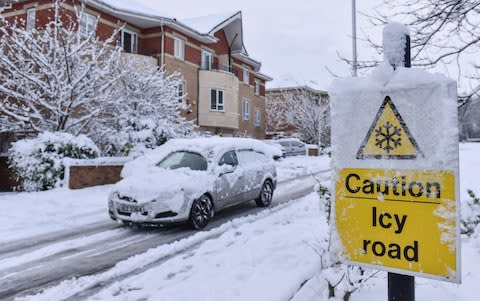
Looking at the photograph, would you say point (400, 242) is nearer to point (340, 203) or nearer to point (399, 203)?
point (399, 203)

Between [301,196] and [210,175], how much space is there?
4138 millimetres

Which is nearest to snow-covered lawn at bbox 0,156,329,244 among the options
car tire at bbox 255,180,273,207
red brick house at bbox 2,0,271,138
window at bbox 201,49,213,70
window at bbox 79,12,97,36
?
car tire at bbox 255,180,273,207

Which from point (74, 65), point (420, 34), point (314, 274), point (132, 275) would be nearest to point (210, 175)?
point (132, 275)

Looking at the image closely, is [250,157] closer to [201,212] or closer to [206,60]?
[201,212]

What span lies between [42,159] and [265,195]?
7105 millimetres

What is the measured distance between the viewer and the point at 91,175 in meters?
12.5

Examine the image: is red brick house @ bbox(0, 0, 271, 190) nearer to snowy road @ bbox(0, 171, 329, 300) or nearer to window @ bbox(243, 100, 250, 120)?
window @ bbox(243, 100, 250, 120)

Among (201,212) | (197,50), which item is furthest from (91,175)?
(197,50)

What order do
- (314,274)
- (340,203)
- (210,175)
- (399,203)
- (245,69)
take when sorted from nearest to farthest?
(399,203)
(340,203)
(314,274)
(210,175)
(245,69)

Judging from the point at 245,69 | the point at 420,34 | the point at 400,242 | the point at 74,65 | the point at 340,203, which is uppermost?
the point at 245,69

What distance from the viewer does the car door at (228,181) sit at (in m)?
8.23

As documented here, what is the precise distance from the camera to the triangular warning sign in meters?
1.69

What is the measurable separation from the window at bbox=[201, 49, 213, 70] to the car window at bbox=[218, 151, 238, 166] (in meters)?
21.4

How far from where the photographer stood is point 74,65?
44.1ft
